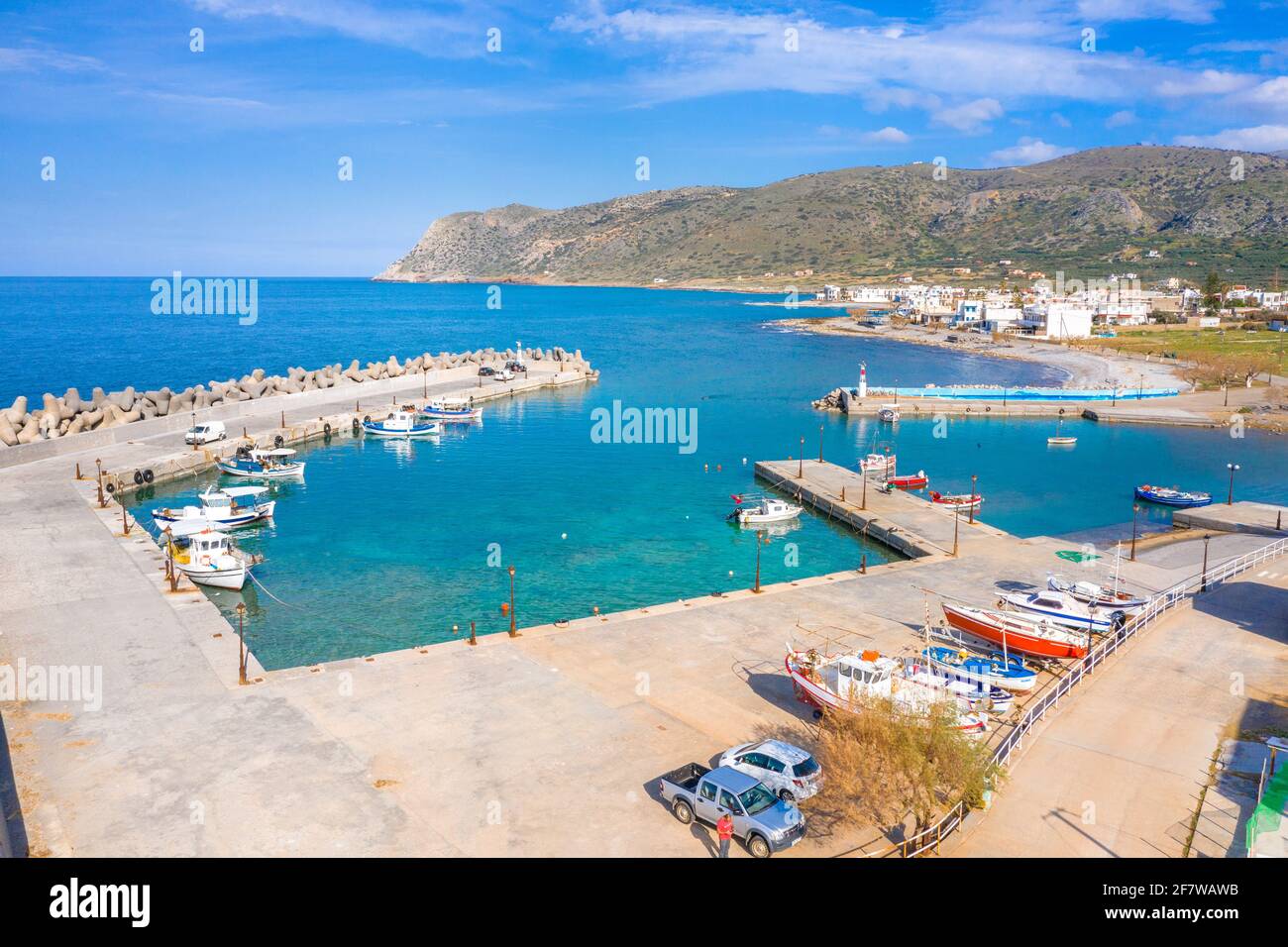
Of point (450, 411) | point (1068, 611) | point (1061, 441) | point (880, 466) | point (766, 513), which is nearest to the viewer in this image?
point (1068, 611)

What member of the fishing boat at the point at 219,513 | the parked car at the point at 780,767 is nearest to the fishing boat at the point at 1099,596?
the parked car at the point at 780,767

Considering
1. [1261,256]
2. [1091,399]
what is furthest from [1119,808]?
[1261,256]

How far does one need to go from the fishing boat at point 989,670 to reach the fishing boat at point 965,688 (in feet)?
0.60

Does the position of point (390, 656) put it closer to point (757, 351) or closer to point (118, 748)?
point (118, 748)

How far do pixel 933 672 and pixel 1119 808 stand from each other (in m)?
5.73

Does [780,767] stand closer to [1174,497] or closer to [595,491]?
[595,491]

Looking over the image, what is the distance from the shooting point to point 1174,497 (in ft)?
160

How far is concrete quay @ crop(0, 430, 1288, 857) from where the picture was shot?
51.9 feet

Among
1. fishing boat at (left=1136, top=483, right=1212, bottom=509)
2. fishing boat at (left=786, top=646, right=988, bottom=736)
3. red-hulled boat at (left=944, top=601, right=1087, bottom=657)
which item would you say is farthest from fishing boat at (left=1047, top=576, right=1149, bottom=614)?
fishing boat at (left=1136, top=483, right=1212, bottom=509)

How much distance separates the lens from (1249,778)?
17844mm

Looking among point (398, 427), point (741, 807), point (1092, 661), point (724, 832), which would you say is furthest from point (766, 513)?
point (398, 427)

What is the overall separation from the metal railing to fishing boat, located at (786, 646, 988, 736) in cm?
90

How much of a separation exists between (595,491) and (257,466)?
61.3 ft
